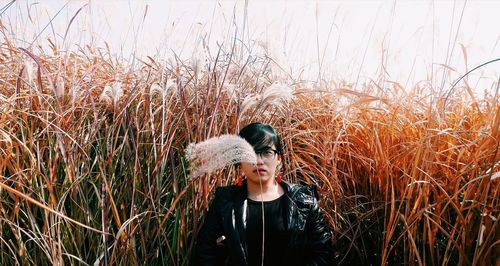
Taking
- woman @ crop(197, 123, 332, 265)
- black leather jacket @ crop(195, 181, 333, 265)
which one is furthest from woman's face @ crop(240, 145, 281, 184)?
black leather jacket @ crop(195, 181, 333, 265)

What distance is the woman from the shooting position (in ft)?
6.70

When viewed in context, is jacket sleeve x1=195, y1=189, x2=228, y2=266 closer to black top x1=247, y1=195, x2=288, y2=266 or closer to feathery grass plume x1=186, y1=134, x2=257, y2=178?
black top x1=247, y1=195, x2=288, y2=266

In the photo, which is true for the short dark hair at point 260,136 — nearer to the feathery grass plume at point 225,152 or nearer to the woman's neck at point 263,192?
the woman's neck at point 263,192

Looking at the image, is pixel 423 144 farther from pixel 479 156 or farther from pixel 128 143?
pixel 128 143

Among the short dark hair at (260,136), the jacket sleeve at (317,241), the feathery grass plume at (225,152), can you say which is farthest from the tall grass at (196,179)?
the feathery grass plume at (225,152)

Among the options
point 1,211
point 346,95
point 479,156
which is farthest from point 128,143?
point 479,156

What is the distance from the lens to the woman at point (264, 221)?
6.70 feet

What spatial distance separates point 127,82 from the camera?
2896 millimetres

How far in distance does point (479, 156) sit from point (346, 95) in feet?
2.90

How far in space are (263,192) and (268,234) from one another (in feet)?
0.55

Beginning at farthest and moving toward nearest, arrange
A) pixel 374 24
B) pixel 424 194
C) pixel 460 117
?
pixel 374 24 → pixel 460 117 → pixel 424 194

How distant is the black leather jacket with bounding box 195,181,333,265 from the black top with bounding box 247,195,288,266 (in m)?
0.03

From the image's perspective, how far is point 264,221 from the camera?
2104 mm

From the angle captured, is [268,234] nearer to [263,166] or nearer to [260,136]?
[263,166]
